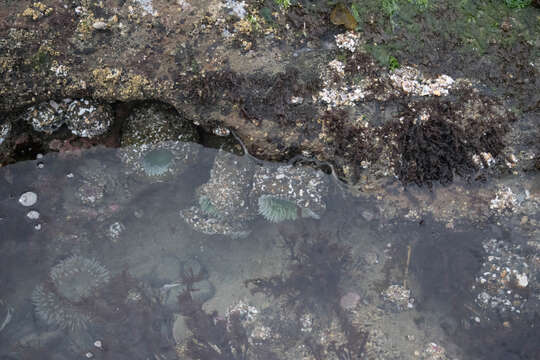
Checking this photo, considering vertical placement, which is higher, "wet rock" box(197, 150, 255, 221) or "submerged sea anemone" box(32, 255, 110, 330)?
"wet rock" box(197, 150, 255, 221)

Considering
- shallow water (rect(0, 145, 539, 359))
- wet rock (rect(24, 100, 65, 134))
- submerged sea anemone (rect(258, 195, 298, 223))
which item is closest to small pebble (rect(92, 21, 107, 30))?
wet rock (rect(24, 100, 65, 134))

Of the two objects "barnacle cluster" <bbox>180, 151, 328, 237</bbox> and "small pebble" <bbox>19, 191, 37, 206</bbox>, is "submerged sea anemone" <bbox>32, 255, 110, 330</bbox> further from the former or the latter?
"barnacle cluster" <bbox>180, 151, 328, 237</bbox>

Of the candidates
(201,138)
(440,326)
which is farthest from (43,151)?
(440,326)

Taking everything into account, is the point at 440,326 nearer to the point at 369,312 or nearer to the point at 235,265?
the point at 369,312

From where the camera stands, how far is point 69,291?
4.53 meters

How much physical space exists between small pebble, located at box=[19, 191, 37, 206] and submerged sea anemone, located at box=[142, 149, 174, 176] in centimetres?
146

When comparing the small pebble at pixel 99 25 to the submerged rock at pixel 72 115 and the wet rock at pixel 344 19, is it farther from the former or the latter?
the wet rock at pixel 344 19

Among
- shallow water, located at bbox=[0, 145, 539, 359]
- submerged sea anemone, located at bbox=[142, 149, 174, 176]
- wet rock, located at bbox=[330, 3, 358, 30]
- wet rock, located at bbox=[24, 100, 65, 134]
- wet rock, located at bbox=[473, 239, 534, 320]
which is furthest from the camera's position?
submerged sea anemone, located at bbox=[142, 149, 174, 176]

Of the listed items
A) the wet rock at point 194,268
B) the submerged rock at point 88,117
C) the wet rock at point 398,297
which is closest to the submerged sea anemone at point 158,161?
the submerged rock at point 88,117

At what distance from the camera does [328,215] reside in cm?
445

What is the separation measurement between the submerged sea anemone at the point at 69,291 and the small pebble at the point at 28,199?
2.79 feet

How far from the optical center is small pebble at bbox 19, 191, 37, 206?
14.8ft

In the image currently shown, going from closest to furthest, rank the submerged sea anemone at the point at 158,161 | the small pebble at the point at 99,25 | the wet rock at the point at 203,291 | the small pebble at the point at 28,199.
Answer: the small pebble at the point at 99,25 < the submerged sea anemone at the point at 158,161 < the small pebble at the point at 28,199 < the wet rock at the point at 203,291

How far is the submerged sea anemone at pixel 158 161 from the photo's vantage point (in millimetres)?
4391
